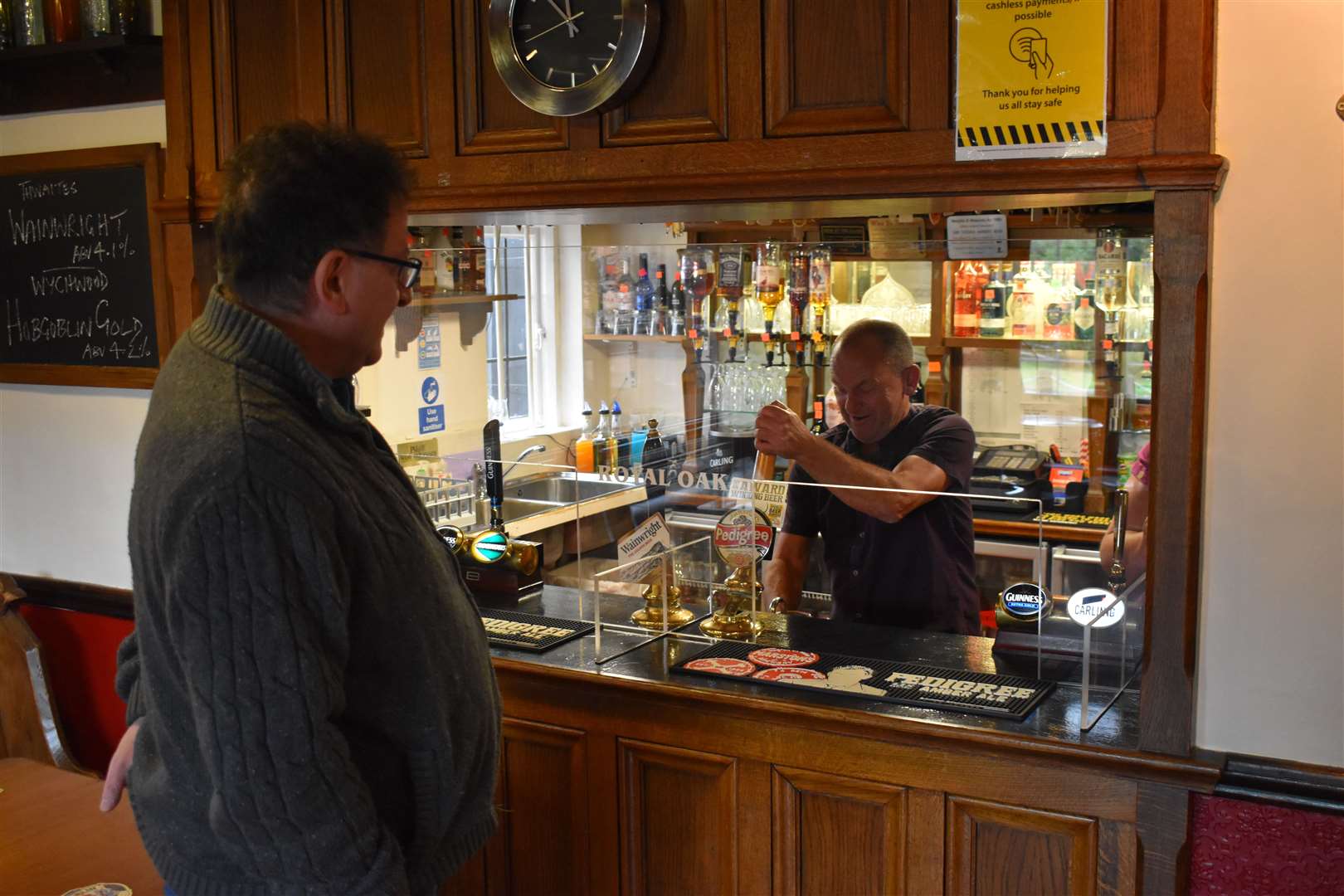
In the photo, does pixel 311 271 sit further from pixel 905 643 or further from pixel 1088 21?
pixel 905 643

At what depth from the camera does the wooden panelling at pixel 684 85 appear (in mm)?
2223

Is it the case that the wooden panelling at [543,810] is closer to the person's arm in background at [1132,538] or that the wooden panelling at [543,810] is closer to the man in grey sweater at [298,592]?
the man in grey sweater at [298,592]

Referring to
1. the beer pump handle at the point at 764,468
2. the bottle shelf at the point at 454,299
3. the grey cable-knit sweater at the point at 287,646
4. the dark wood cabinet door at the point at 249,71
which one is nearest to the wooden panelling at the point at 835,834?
the grey cable-knit sweater at the point at 287,646

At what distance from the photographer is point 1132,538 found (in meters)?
2.32

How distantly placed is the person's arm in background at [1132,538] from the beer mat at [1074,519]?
0.97 ft

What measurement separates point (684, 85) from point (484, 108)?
1.45 feet

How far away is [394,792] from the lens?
1.52m

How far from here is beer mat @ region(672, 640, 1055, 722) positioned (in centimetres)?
219

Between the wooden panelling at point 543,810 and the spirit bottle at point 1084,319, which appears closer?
the wooden panelling at point 543,810

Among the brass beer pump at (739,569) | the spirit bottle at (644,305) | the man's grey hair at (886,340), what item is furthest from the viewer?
the spirit bottle at (644,305)

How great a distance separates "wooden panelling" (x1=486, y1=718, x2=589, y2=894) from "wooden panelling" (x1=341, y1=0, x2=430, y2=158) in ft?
4.01

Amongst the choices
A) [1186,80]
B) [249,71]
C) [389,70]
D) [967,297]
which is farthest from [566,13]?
[967,297]

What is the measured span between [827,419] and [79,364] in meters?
2.03

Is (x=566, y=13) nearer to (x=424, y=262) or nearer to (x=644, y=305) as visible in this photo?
(x=424, y=262)
